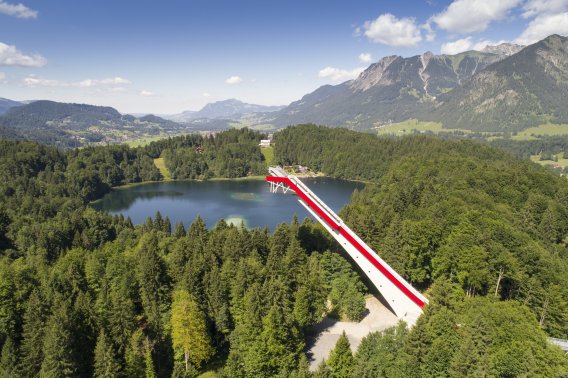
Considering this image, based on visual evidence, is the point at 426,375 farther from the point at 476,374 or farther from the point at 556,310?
the point at 556,310

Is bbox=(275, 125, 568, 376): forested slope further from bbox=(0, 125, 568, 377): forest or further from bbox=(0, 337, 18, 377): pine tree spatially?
bbox=(0, 337, 18, 377): pine tree

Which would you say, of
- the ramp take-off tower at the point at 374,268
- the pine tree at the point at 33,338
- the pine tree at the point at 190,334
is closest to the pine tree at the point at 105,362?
the pine tree at the point at 33,338

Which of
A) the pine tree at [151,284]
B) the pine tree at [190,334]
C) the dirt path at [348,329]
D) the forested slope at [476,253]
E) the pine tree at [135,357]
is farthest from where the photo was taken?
the pine tree at [151,284]

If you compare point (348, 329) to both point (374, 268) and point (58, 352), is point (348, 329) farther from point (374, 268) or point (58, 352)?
point (58, 352)

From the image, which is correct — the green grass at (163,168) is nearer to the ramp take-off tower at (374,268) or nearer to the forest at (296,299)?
the forest at (296,299)

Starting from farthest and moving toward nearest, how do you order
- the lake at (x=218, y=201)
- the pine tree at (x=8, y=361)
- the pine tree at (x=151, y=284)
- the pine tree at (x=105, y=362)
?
the lake at (x=218, y=201), the pine tree at (x=151, y=284), the pine tree at (x=8, y=361), the pine tree at (x=105, y=362)

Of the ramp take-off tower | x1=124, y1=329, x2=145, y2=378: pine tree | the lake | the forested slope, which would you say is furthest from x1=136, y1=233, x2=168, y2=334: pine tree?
the lake
